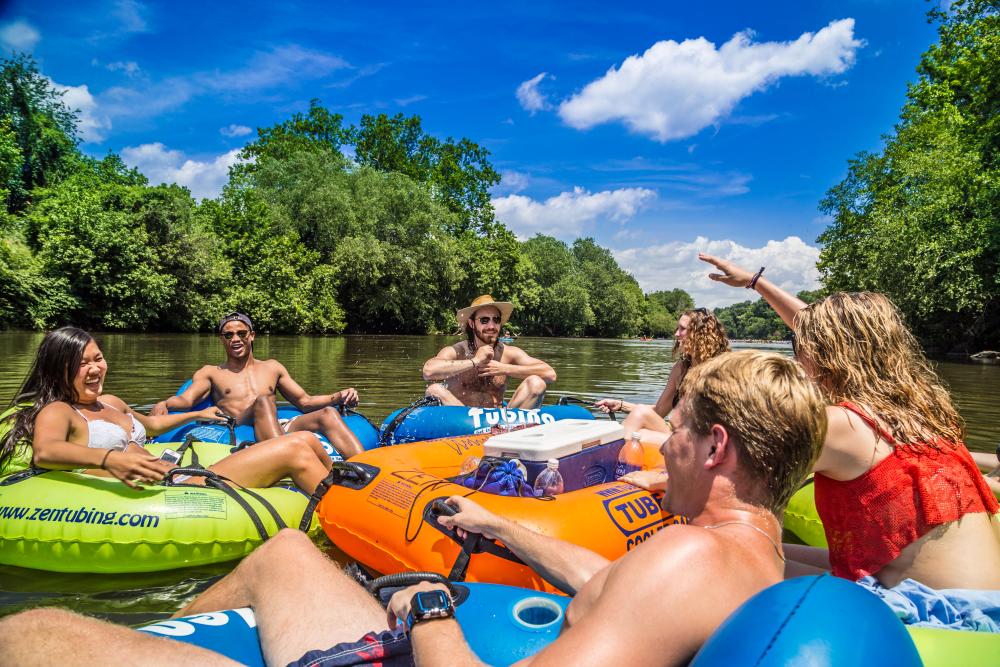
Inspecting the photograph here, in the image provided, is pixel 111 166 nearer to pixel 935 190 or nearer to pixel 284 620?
pixel 935 190

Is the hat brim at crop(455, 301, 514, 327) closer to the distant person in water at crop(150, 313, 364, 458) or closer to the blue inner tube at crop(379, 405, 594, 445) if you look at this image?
the blue inner tube at crop(379, 405, 594, 445)

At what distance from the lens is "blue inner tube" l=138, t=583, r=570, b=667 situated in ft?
5.79

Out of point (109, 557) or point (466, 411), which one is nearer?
point (109, 557)

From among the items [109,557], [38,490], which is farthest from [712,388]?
[38,490]

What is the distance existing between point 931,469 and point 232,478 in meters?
3.44

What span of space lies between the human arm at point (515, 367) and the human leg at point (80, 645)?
4.46 m

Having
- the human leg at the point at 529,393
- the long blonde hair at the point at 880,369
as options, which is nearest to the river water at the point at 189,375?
the human leg at the point at 529,393

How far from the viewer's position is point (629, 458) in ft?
12.7

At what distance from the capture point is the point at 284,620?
5.90ft

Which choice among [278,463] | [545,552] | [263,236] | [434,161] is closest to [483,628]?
[545,552]

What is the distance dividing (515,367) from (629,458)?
2320 millimetres

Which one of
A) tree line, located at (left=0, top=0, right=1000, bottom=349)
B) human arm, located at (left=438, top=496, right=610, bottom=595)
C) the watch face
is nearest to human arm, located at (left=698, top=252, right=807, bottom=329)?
human arm, located at (left=438, top=496, right=610, bottom=595)

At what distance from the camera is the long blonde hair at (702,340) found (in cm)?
453

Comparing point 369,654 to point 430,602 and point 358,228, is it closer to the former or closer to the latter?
point 430,602
